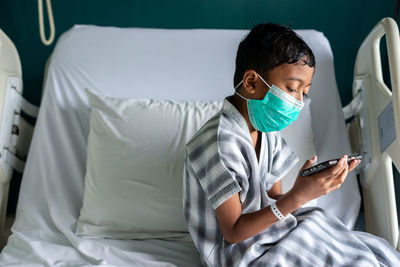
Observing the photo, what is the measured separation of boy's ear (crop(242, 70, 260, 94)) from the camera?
51.1 inches

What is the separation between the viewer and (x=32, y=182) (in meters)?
1.89

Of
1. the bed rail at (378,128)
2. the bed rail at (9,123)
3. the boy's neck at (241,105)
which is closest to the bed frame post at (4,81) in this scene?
the bed rail at (9,123)

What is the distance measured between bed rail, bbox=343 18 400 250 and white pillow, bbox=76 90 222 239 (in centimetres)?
63

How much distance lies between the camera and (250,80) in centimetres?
131

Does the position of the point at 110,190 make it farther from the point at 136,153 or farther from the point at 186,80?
the point at 186,80

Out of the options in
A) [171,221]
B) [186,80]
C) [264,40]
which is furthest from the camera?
[186,80]

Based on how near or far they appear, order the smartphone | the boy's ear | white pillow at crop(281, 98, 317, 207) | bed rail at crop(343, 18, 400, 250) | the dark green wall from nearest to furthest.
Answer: the smartphone < the boy's ear < bed rail at crop(343, 18, 400, 250) < white pillow at crop(281, 98, 317, 207) < the dark green wall

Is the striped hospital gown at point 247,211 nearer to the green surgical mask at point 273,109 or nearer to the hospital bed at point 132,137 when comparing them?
the green surgical mask at point 273,109

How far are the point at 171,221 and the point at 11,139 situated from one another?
30.2 inches

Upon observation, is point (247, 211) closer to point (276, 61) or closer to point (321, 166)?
point (321, 166)

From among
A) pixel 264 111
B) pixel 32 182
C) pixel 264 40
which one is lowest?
pixel 32 182

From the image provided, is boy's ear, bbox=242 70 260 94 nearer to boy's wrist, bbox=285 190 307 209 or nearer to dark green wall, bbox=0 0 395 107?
boy's wrist, bbox=285 190 307 209

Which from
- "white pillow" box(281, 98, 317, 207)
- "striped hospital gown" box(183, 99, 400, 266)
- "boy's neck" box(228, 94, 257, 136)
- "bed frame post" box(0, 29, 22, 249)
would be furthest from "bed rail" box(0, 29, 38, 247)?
"white pillow" box(281, 98, 317, 207)

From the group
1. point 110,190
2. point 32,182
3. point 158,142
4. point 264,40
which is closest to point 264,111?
point 264,40
